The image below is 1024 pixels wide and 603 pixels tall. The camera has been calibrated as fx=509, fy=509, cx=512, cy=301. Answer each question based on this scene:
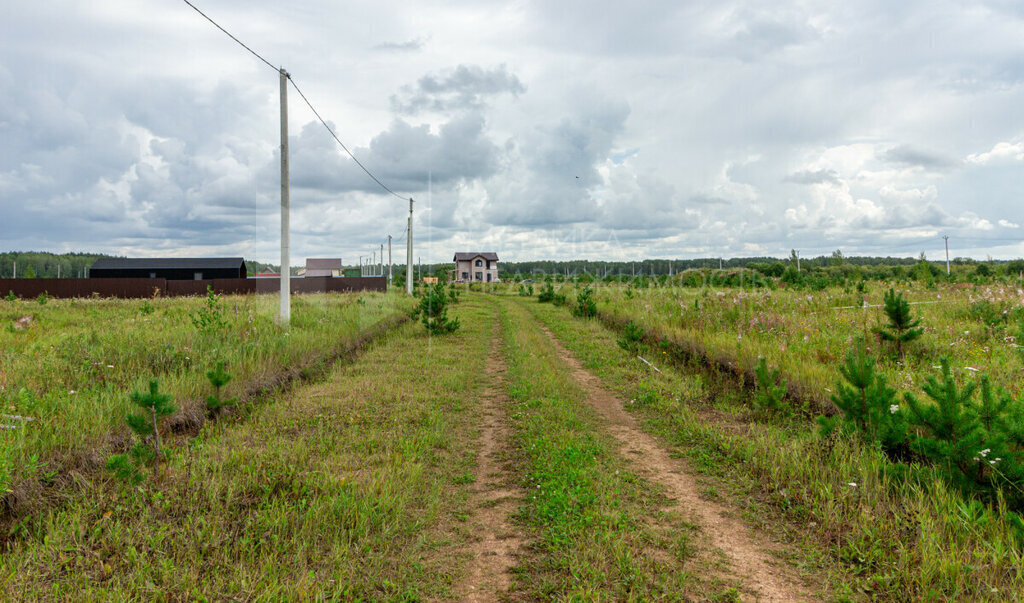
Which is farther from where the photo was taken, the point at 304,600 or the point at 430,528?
the point at 430,528

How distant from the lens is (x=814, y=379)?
683cm

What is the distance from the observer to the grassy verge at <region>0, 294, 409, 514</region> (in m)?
4.29

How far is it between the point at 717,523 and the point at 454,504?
2.11m

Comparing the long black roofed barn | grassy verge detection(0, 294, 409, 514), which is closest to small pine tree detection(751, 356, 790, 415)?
grassy verge detection(0, 294, 409, 514)

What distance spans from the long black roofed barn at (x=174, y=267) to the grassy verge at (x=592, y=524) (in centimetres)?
5637

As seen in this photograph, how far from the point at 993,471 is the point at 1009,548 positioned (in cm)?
67

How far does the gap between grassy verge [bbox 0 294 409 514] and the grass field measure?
0.05 m

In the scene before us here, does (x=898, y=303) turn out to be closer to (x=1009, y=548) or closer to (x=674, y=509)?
(x=1009, y=548)

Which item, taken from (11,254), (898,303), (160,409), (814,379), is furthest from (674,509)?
(11,254)

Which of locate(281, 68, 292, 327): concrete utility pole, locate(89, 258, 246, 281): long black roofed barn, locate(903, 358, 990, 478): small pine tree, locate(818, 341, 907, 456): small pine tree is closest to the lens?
locate(903, 358, 990, 478): small pine tree

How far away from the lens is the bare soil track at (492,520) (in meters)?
3.15

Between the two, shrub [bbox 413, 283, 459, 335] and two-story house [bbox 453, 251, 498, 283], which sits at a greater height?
two-story house [bbox 453, 251, 498, 283]

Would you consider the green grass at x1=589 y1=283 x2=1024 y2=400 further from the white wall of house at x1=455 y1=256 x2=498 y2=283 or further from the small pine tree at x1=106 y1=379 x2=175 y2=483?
the white wall of house at x1=455 y1=256 x2=498 y2=283

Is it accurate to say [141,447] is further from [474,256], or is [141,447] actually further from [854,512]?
[474,256]
